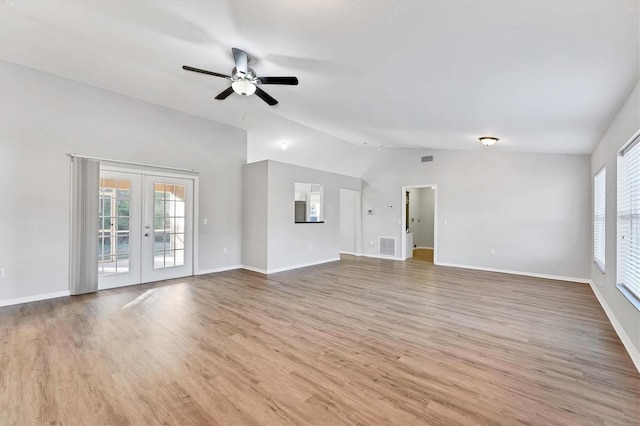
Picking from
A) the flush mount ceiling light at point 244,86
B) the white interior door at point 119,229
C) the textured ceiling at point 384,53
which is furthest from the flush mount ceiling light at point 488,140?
the white interior door at point 119,229

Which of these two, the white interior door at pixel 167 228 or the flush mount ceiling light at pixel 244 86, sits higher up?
the flush mount ceiling light at pixel 244 86

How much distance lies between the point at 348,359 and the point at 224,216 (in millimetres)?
4676

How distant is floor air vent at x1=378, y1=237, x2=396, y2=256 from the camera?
27.0 feet

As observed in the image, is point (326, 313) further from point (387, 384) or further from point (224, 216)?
point (224, 216)

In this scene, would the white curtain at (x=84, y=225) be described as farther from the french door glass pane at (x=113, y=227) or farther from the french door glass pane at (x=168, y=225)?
the french door glass pane at (x=168, y=225)

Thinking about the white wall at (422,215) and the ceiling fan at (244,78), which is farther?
the white wall at (422,215)

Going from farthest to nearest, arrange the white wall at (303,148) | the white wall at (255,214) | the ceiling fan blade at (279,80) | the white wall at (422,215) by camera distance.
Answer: the white wall at (422,215) → the white wall at (303,148) → the white wall at (255,214) → the ceiling fan blade at (279,80)

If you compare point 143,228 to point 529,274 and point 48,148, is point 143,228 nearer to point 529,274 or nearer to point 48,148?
point 48,148

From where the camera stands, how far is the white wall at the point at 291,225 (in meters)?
6.12

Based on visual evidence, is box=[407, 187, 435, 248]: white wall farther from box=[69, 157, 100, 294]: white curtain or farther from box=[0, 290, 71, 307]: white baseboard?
box=[0, 290, 71, 307]: white baseboard

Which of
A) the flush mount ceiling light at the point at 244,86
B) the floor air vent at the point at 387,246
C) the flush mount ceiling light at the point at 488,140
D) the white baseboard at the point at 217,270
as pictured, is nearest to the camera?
the flush mount ceiling light at the point at 244,86

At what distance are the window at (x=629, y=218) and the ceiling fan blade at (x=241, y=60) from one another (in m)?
3.95

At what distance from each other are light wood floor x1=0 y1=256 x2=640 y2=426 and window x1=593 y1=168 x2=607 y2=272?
0.80 meters

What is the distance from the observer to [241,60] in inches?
121
